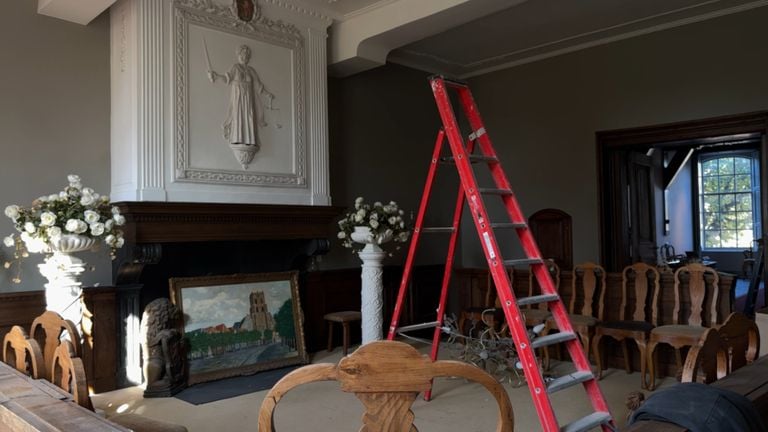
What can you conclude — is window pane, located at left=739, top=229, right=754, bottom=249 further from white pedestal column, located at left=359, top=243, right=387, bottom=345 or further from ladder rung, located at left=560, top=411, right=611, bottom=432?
ladder rung, located at left=560, top=411, right=611, bottom=432

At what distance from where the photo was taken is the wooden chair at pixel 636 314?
505 centimetres

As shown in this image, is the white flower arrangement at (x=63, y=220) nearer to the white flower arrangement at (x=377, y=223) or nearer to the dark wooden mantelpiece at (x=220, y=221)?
the dark wooden mantelpiece at (x=220, y=221)

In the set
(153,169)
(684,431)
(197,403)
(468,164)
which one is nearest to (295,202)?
(153,169)

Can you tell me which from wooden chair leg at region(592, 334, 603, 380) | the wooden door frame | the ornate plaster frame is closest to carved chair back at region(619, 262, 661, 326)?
wooden chair leg at region(592, 334, 603, 380)

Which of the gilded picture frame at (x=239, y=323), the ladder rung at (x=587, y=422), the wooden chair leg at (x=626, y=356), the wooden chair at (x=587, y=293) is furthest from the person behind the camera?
the wooden chair at (x=587, y=293)

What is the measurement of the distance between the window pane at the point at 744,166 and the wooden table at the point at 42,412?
1247 cm

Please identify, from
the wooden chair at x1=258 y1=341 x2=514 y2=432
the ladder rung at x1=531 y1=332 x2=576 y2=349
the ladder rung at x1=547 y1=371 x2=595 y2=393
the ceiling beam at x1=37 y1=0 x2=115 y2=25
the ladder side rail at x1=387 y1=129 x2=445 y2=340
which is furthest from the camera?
the ceiling beam at x1=37 y1=0 x2=115 y2=25

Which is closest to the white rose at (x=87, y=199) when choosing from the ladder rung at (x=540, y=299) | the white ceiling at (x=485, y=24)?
the white ceiling at (x=485, y=24)

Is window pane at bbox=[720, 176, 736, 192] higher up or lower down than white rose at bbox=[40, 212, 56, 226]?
higher up

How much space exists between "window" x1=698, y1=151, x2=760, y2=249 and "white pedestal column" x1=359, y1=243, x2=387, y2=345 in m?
8.87

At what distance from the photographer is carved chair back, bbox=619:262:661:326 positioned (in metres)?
5.43

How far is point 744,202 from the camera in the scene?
37.5ft

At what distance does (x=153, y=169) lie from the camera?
4832 mm

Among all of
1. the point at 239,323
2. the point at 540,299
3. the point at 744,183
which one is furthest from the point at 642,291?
the point at 744,183
